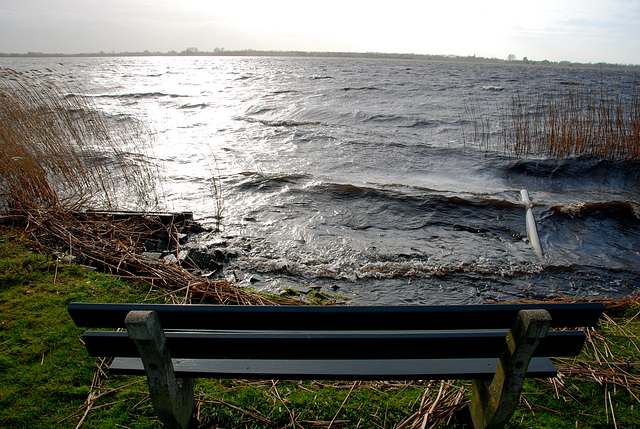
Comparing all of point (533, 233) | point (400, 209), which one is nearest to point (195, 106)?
point (400, 209)

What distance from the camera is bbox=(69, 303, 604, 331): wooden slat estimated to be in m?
1.59

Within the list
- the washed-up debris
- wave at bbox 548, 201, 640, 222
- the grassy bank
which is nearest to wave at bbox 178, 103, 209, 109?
the washed-up debris

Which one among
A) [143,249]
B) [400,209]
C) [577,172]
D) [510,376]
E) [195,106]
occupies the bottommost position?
[400,209]

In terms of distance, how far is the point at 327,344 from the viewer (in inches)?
66.4

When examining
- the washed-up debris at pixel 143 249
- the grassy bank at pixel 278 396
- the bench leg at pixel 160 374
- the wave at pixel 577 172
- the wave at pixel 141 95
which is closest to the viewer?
the bench leg at pixel 160 374

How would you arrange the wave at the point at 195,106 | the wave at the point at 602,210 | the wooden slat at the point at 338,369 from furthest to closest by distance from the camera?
the wave at the point at 195,106, the wave at the point at 602,210, the wooden slat at the point at 338,369

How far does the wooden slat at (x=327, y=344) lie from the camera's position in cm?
169

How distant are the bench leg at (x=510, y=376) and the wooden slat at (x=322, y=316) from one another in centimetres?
8

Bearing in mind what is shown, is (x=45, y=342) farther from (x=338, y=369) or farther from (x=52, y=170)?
(x=52, y=170)

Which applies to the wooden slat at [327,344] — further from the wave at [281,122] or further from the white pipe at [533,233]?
the wave at [281,122]

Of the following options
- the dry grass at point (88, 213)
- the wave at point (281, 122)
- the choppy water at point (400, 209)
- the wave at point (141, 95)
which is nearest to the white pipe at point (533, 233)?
the choppy water at point (400, 209)

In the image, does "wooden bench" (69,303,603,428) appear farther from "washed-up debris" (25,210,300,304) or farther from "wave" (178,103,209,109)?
"wave" (178,103,209,109)

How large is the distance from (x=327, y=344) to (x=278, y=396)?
0.99 meters

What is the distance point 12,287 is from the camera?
353 cm
